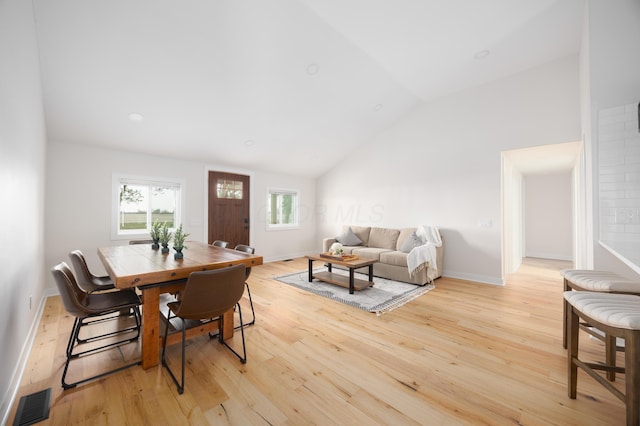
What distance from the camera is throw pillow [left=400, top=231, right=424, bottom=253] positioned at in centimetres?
461

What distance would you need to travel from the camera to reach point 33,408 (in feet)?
5.11

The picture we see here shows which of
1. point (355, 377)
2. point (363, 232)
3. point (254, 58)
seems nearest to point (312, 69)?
point (254, 58)

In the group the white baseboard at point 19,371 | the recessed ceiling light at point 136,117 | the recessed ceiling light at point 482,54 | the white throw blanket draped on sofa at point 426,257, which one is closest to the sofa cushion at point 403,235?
the white throw blanket draped on sofa at point 426,257

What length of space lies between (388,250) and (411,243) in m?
→ 0.54

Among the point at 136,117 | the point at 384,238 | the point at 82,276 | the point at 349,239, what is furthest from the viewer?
the point at 349,239

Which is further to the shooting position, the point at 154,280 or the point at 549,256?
the point at 549,256

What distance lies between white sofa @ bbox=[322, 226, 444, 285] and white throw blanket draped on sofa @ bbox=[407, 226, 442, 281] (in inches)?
3.0

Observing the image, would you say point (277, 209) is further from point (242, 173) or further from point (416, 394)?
point (416, 394)

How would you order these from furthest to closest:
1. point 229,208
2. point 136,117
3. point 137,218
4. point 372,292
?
point 229,208
point 137,218
point 372,292
point 136,117

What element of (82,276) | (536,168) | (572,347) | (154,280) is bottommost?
(572,347)

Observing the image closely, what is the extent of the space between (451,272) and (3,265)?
5.45 metres

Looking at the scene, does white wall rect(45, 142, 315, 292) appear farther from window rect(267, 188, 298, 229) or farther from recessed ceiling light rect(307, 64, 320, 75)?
recessed ceiling light rect(307, 64, 320, 75)

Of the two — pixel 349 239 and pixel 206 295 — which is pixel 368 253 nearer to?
pixel 349 239

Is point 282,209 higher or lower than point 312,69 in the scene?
lower
